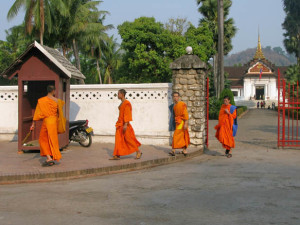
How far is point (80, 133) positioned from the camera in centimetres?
1216

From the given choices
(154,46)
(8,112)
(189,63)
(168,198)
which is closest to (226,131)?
(189,63)

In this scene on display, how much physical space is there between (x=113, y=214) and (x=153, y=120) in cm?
746

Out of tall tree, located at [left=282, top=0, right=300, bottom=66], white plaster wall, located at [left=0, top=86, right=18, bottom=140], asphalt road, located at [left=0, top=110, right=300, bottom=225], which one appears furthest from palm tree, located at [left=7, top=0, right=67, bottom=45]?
tall tree, located at [left=282, top=0, right=300, bottom=66]

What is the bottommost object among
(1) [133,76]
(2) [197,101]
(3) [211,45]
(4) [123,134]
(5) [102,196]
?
(5) [102,196]

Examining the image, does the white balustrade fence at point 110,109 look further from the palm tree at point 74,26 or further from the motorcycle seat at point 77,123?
the palm tree at point 74,26

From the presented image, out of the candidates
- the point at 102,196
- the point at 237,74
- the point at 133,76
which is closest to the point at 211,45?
the point at 133,76

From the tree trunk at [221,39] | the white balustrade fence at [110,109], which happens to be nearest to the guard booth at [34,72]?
the white balustrade fence at [110,109]

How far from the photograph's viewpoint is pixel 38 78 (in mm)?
10766

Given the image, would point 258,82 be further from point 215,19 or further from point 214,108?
point 214,108

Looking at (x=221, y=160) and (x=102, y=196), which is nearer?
(x=102, y=196)

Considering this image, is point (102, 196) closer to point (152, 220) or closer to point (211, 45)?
point (152, 220)

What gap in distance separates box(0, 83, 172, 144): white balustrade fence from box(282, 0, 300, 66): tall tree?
47.9 meters

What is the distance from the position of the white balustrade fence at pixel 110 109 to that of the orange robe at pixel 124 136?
2995mm

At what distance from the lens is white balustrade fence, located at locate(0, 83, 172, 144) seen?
1247 cm
